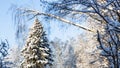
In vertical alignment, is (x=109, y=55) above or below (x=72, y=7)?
below

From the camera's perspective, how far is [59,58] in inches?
3282

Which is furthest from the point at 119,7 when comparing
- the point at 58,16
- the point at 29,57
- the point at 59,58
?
the point at 59,58

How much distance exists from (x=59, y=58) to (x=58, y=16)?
77.5 metres

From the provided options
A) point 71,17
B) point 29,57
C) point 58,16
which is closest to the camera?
point 58,16

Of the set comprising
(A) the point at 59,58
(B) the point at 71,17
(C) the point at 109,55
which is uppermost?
(B) the point at 71,17

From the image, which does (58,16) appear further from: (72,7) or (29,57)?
(29,57)

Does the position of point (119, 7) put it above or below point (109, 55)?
above

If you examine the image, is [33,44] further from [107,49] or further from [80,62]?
[107,49]

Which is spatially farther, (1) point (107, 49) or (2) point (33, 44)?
(2) point (33, 44)

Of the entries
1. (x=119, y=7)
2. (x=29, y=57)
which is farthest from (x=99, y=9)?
(x=29, y=57)

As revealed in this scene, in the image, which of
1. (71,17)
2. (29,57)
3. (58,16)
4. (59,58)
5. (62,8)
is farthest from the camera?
(59,58)

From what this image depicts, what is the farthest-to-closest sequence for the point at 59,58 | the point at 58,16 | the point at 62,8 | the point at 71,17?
the point at 59,58 < the point at 71,17 < the point at 58,16 < the point at 62,8

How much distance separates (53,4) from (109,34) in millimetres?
949

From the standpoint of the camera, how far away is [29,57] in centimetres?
3731
